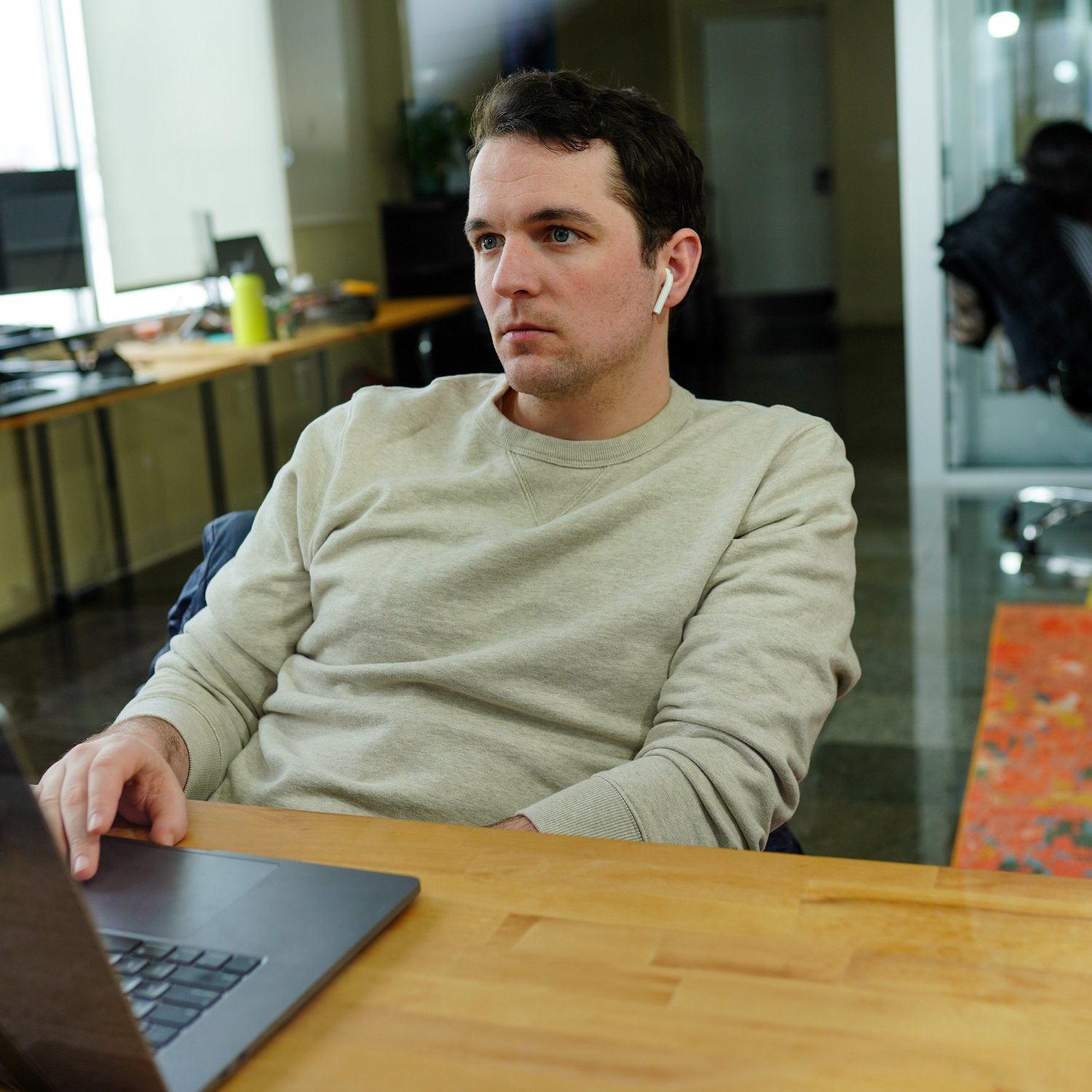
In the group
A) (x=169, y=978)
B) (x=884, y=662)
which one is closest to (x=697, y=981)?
(x=169, y=978)

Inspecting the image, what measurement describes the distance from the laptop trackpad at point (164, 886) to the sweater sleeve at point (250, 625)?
0.38 metres

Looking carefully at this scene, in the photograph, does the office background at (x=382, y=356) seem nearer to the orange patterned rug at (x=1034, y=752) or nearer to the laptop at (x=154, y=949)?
the orange patterned rug at (x=1034, y=752)

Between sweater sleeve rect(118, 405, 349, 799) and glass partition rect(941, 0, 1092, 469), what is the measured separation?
381cm

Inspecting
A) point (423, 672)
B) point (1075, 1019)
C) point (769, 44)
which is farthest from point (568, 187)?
point (769, 44)

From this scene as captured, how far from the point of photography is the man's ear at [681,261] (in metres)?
1.24

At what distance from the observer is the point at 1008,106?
4578 millimetres

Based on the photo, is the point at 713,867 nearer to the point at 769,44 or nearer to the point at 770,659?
the point at 770,659

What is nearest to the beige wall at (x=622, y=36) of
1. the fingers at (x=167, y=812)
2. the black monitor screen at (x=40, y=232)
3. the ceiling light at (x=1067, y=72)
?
the ceiling light at (x=1067, y=72)

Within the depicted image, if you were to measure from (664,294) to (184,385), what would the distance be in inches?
117

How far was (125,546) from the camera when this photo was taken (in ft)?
13.8

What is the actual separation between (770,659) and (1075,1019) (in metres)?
0.49

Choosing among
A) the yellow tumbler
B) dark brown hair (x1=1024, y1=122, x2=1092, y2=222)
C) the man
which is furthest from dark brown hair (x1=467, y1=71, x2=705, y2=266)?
the yellow tumbler

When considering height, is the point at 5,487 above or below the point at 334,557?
below

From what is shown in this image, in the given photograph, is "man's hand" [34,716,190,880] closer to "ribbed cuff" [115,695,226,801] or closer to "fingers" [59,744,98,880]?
"fingers" [59,744,98,880]
